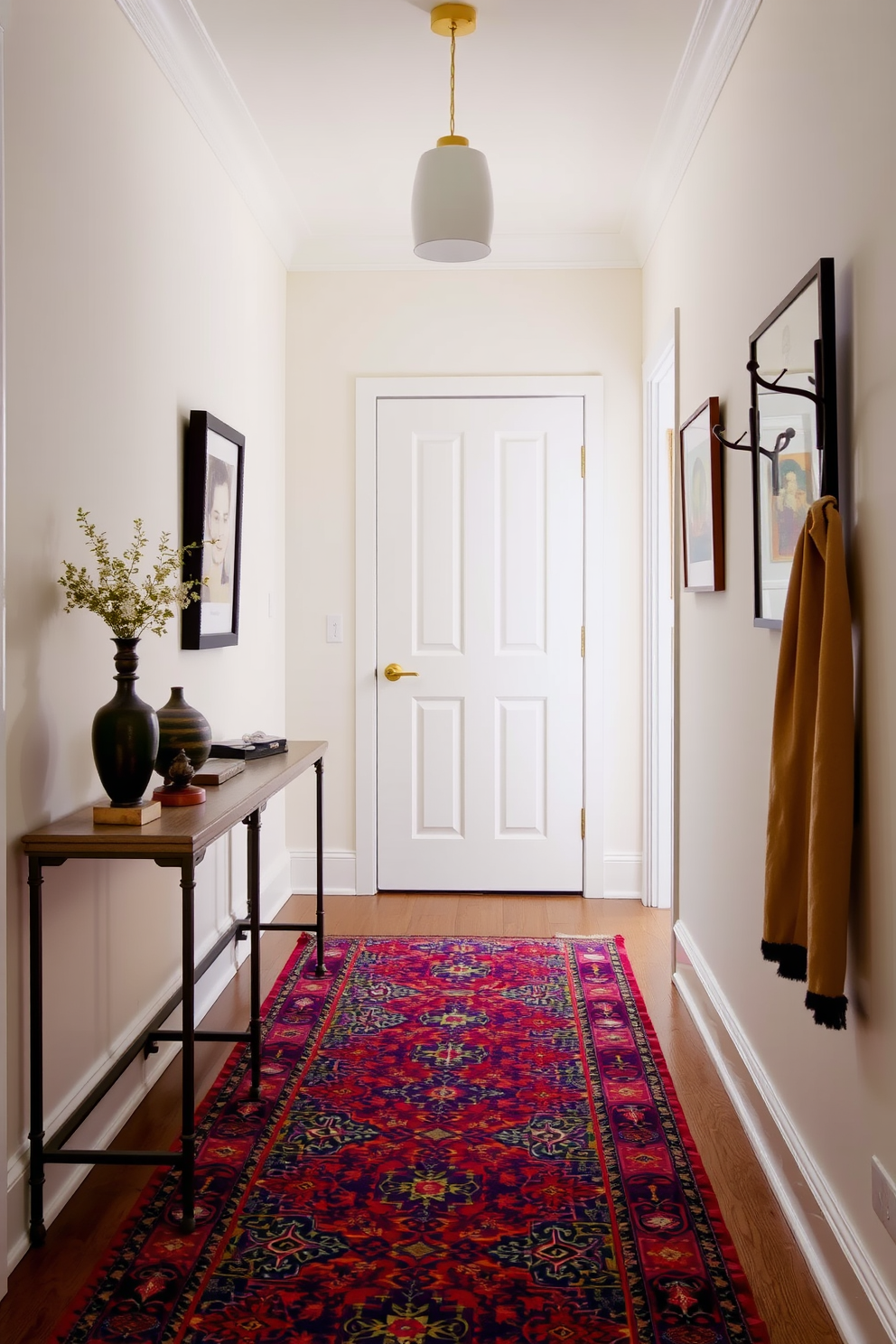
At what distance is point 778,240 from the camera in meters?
2.21

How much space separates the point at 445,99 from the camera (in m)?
3.10

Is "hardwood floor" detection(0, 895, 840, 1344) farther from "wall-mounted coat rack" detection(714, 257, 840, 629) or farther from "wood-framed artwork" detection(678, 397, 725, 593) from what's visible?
"wood-framed artwork" detection(678, 397, 725, 593)

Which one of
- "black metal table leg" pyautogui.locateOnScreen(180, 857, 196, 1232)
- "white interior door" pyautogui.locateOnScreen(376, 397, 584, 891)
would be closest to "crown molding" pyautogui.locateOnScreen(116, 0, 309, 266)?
"white interior door" pyautogui.locateOnScreen(376, 397, 584, 891)

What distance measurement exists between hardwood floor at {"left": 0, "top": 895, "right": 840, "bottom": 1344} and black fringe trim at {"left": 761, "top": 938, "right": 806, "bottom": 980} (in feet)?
1.68

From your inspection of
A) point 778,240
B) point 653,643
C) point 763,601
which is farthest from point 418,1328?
point 653,643

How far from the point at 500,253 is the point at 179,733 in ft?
8.94

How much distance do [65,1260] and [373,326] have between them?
11.5 feet

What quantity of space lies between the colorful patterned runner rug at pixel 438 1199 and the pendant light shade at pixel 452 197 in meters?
2.20

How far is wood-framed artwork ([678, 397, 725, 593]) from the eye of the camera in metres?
2.79

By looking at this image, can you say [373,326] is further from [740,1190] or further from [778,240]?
[740,1190]

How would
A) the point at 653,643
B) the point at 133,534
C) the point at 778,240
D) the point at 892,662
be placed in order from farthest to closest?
the point at 653,643 < the point at 133,534 < the point at 778,240 < the point at 892,662

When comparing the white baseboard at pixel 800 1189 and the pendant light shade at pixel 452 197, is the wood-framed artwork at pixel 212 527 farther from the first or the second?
the white baseboard at pixel 800 1189

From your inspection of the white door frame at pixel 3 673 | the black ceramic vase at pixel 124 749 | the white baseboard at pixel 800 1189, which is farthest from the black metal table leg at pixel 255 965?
the white baseboard at pixel 800 1189

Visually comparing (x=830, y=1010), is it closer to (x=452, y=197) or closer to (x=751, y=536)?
(x=751, y=536)
